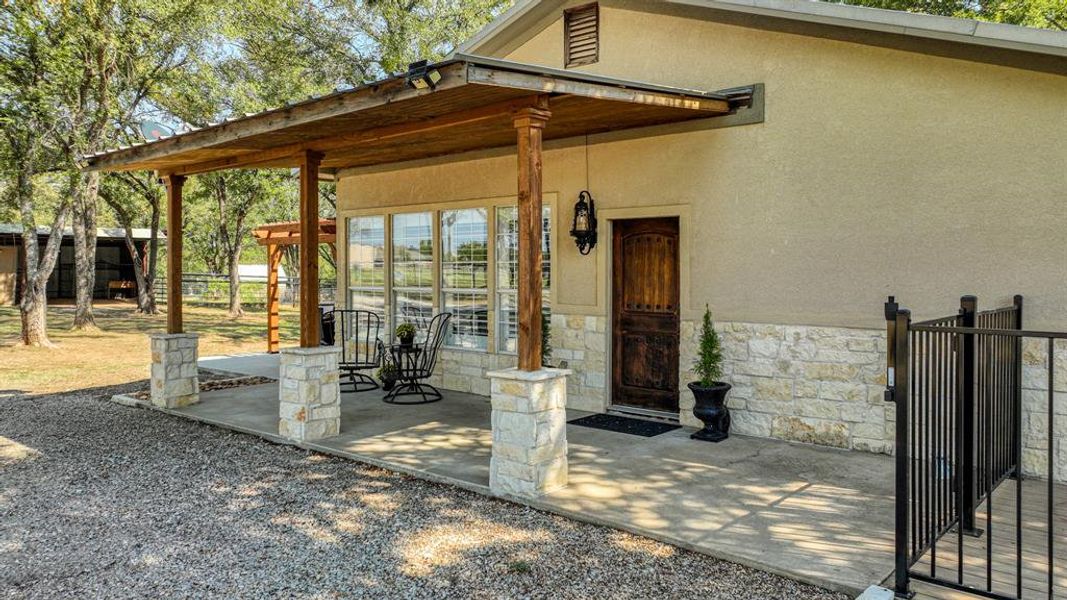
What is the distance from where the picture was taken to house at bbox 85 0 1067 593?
15.1 feet

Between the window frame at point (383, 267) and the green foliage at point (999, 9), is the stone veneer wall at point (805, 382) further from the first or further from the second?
the green foliage at point (999, 9)

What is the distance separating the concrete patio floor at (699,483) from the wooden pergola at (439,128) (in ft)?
3.25

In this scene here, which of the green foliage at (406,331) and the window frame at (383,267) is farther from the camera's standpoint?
the window frame at (383,267)

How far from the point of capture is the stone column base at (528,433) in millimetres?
4426

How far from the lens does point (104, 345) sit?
1338 centimetres

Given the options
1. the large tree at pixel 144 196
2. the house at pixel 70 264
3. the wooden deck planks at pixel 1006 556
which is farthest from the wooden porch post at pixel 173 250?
the house at pixel 70 264

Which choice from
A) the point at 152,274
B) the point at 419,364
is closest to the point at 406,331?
the point at 419,364

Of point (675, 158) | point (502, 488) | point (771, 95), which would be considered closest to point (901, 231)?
point (771, 95)

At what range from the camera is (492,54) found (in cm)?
791

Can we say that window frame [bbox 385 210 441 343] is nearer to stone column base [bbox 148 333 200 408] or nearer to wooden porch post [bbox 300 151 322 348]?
wooden porch post [bbox 300 151 322 348]

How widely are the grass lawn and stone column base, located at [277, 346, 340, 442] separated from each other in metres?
4.72

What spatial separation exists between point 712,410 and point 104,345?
1236 centimetres

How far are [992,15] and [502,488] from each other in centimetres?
1217

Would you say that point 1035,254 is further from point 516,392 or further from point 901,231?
point 516,392
